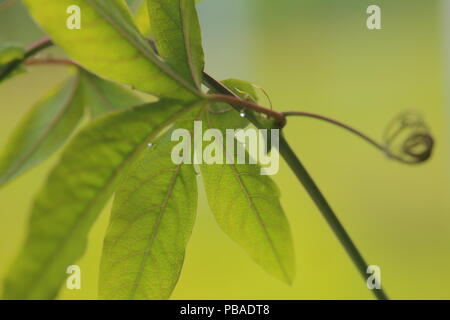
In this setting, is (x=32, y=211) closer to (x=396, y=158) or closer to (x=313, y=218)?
(x=396, y=158)

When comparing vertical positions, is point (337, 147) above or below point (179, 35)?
below

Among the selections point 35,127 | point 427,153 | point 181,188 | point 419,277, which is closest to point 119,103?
point 35,127

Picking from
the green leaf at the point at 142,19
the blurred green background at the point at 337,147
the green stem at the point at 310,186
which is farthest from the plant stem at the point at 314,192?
the blurred green background at the point at 337,147

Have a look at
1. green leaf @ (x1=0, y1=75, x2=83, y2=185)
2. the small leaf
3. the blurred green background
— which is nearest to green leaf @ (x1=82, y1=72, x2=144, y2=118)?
green leaf @ (x1=0, y1=75, x2=83, y2=185)

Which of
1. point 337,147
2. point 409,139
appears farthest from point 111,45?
point 337,147

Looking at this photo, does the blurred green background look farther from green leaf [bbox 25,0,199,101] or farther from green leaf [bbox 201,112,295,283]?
green leaf [bbox 25,0,199,101]

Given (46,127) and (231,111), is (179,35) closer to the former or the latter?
(231,111)
